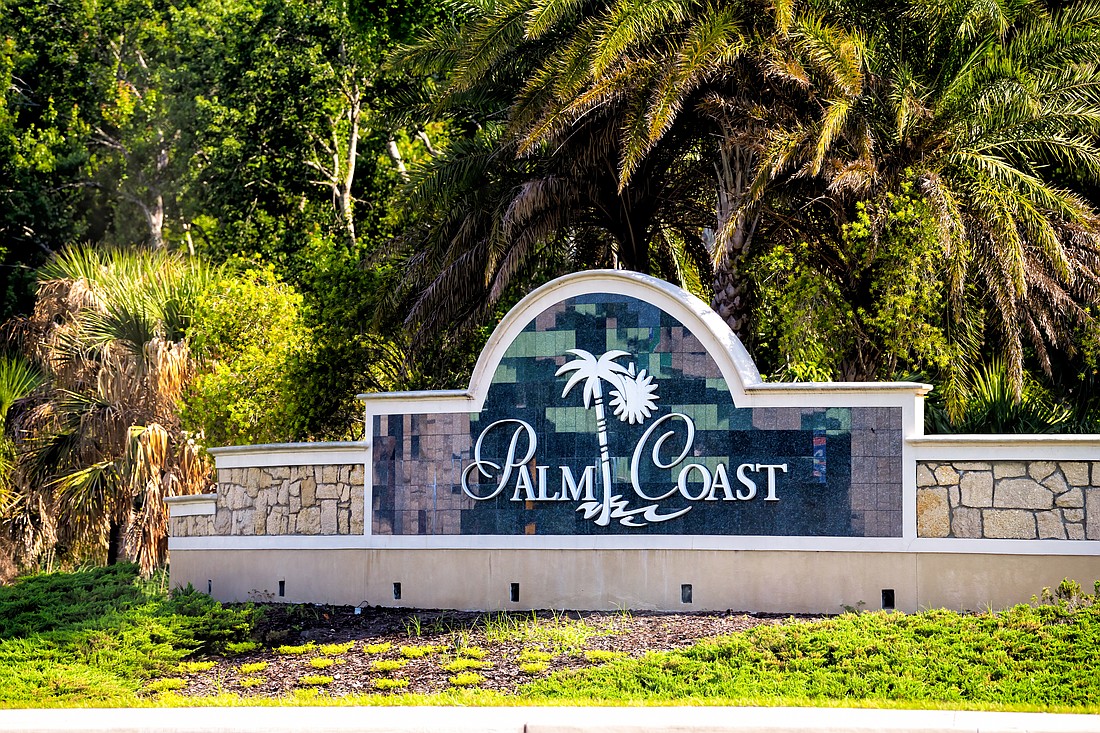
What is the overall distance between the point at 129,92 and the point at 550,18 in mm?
28739

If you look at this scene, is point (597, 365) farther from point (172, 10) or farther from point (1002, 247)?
A: point (172, 10)

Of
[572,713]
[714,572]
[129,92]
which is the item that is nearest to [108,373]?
[714,572]

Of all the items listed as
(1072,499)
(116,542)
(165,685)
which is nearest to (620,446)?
(1072,499)

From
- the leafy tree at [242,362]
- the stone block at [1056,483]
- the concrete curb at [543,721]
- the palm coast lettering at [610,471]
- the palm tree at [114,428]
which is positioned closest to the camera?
the concrete curb at [543,721]

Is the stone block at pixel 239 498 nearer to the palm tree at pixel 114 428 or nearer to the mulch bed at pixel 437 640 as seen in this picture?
the mulch bed at pixel 437 640

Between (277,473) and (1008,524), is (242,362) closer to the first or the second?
(277,473)

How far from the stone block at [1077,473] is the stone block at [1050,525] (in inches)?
14.9

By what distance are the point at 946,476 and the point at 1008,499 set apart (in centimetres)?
69

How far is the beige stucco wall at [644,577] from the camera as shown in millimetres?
14688

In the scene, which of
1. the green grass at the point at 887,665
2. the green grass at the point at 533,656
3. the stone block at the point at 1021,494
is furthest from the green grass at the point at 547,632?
the stone block at the point at 1021,494

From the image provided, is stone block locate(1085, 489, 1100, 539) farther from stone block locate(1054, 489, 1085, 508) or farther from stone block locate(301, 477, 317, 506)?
stone block locate(301, 477, 317, 506)

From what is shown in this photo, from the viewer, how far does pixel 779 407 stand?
1539cm

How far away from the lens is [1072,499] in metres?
14.4

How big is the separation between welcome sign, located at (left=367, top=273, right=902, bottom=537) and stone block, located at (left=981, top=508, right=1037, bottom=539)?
0.94 meters
